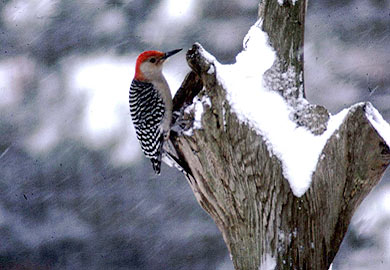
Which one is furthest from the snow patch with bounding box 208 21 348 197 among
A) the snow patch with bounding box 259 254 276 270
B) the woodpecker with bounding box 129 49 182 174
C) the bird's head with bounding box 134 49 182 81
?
the bird's head with bounding box 134 49 182 81

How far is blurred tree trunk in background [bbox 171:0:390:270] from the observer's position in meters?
2.20

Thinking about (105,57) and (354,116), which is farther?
(105,57)

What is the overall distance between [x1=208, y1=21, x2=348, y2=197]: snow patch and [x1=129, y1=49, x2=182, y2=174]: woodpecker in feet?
1.73

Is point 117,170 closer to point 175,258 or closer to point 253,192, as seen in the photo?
point 175,258

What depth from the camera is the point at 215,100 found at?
2238mm

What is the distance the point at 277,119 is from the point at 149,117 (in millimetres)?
841

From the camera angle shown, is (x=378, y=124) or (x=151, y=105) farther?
(x=151, y=105)

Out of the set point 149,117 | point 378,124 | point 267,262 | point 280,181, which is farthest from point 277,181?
point 149,117

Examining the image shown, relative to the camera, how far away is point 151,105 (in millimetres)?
2857

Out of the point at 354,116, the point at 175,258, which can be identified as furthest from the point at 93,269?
the point at 354,116

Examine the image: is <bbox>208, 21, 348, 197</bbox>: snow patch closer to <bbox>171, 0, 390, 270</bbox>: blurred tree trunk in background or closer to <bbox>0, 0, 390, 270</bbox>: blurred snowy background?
<bbox>171, 0, 390, 270</bbox>: blurred tree trunk in background

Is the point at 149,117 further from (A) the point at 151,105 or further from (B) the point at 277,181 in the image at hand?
(B) the point at 277,181

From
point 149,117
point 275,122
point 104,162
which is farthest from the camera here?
point 104,162

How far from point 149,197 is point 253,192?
263 cm
